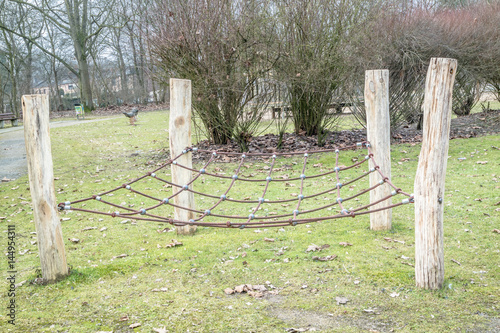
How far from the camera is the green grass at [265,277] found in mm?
3271

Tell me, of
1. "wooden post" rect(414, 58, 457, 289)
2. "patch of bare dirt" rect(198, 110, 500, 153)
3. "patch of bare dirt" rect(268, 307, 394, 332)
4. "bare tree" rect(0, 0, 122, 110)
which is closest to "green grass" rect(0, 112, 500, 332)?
"patch of bare dirt" rect(268, 307, 394, 332)

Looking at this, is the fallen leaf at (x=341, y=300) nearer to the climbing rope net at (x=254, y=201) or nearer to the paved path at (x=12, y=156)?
the climbing rope net at (x=254, y=201)

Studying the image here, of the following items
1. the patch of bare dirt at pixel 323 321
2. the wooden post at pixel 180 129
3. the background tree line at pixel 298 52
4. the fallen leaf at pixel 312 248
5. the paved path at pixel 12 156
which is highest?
the background tree line at pixel 298 52

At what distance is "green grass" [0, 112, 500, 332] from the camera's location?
327 cm

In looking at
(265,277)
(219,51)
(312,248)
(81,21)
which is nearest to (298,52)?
(219,51)

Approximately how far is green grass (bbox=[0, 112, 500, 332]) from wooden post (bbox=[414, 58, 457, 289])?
0.41 meters

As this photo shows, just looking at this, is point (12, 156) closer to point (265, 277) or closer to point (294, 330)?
point (265, 277)

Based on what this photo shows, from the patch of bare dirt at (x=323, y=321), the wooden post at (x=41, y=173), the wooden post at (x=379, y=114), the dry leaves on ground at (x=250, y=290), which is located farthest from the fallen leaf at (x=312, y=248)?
the wooden post at (x=41, y=173)

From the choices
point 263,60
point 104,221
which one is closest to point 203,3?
point 263,60

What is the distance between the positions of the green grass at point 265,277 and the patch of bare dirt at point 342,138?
314 centimetres

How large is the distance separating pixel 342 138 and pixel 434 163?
718 cm

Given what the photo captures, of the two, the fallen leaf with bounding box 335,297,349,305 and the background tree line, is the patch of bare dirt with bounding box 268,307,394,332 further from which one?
the background tree line

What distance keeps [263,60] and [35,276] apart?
6132 millimetres

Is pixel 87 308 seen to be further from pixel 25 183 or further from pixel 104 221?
pixel 25 183
